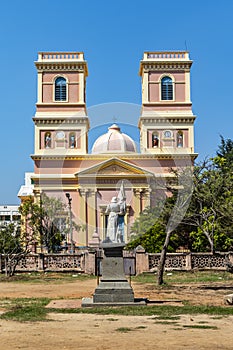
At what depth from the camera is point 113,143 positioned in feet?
175

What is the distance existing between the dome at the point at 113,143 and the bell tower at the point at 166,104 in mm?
1729

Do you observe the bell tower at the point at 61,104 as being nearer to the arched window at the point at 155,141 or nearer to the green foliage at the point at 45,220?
the arched window at the point at 155,141

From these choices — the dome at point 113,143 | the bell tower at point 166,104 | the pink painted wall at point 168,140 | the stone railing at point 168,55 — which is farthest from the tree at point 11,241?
Answer: the stone railing at point 168,55

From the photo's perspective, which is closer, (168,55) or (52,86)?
(52,86)

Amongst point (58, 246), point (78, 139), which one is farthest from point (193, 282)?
point (78, 139)

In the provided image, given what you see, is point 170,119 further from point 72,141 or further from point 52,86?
point 52,86

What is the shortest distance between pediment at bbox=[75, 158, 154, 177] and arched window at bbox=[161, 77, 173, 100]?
8.24 metres

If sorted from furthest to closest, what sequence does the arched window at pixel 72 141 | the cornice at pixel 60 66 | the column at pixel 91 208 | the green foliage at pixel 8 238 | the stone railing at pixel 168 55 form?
the stone railing at pixel 168 55
the cornice at pixel 60 66
the arched window at pixel 72 141
the column at pixel 91 208
the green foliage at pixel 8 238

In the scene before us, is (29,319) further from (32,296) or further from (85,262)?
(85,262)

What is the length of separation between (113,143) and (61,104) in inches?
242

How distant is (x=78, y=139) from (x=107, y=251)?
3703 centimetres

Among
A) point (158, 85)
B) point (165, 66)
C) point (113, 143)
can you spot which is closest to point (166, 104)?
point (158, 85)

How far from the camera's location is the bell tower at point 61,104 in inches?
2035

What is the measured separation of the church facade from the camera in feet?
162
